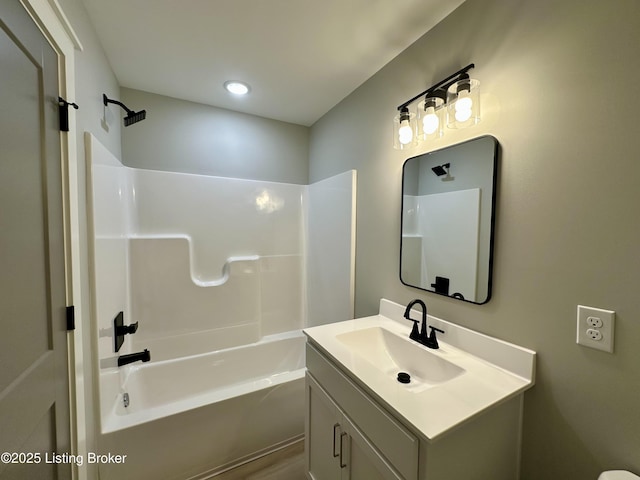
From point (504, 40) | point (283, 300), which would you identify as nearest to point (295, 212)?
point (283, 300)

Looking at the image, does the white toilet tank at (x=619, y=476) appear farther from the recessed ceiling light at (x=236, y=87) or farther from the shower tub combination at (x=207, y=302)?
the recessed ceiling light at (x=236, y=87)

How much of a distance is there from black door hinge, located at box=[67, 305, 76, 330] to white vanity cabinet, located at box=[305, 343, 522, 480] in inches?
41.2

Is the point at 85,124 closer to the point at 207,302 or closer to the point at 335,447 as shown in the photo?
the point at 207,302

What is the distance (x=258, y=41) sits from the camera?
140 centimetres

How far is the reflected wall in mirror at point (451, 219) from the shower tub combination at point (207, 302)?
1.82 feet

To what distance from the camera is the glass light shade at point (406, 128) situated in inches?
53.6

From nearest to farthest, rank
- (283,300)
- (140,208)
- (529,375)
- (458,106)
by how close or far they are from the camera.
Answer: (529,375)
(458,106)
(140,208)
(283,300)

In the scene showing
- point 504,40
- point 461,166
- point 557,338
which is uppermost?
point 504,40

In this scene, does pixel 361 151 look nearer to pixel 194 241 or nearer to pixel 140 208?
pixel 194 241

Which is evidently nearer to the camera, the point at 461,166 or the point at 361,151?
the point at 461,166

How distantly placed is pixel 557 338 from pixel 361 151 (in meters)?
1.49

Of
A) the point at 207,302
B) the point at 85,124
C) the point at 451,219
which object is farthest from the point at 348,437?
the point at 85,124

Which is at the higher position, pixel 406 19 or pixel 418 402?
pixel 406 19

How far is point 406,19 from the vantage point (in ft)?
4.08
